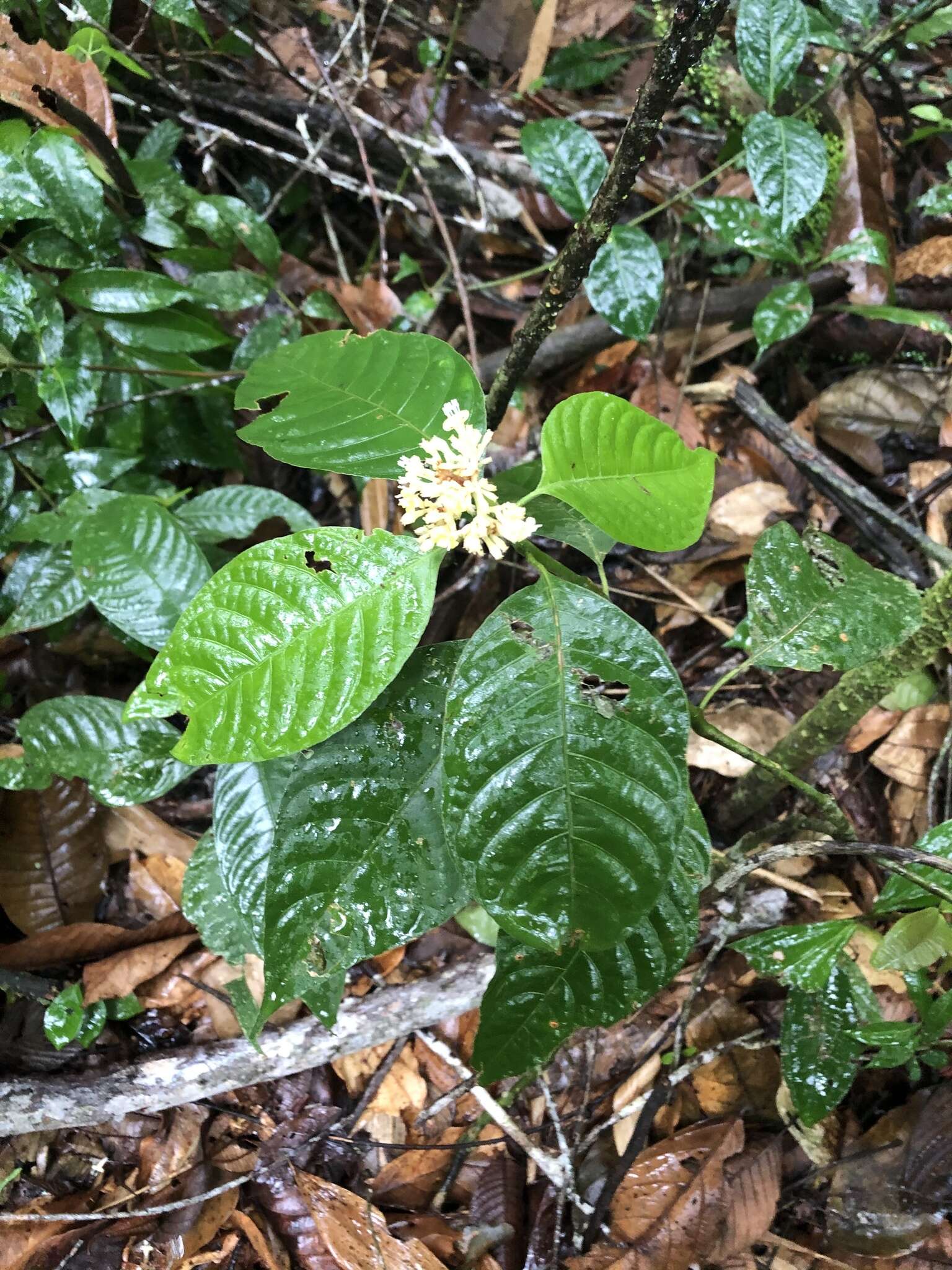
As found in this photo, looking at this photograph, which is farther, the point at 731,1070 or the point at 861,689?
the point at 731,1070

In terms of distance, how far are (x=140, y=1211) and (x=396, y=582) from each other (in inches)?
58.7

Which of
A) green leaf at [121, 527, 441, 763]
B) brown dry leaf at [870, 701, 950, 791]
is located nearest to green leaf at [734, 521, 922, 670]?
green leaf at [121, 527, 441, 763]

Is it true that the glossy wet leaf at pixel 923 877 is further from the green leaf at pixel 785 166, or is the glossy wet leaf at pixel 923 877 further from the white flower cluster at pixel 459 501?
the green leaf at pixel 785 166

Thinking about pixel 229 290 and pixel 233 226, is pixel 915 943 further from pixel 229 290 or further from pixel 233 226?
pixel 233 226

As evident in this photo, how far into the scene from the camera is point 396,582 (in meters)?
0.89

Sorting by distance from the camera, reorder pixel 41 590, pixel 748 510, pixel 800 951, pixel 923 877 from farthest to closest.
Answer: pixel 748 510 < pixel 41 590 < pixel 800 951 < pixel 923 877

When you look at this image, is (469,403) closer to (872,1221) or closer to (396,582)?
(396,582)

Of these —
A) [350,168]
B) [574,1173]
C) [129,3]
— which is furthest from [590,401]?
[129,3]

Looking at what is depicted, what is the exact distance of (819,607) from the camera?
1125 millimetres

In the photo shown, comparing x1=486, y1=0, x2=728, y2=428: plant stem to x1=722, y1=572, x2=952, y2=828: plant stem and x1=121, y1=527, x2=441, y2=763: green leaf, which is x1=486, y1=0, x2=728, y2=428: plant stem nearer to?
x1=121, y1=527, x2=441, y2=763: green leaf

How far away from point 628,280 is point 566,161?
1.12ft

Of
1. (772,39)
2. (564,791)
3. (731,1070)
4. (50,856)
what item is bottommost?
(50,856)

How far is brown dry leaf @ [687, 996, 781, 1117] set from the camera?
1.53m

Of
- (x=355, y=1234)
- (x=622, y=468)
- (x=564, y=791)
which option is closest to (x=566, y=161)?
(x=622, y=468)
